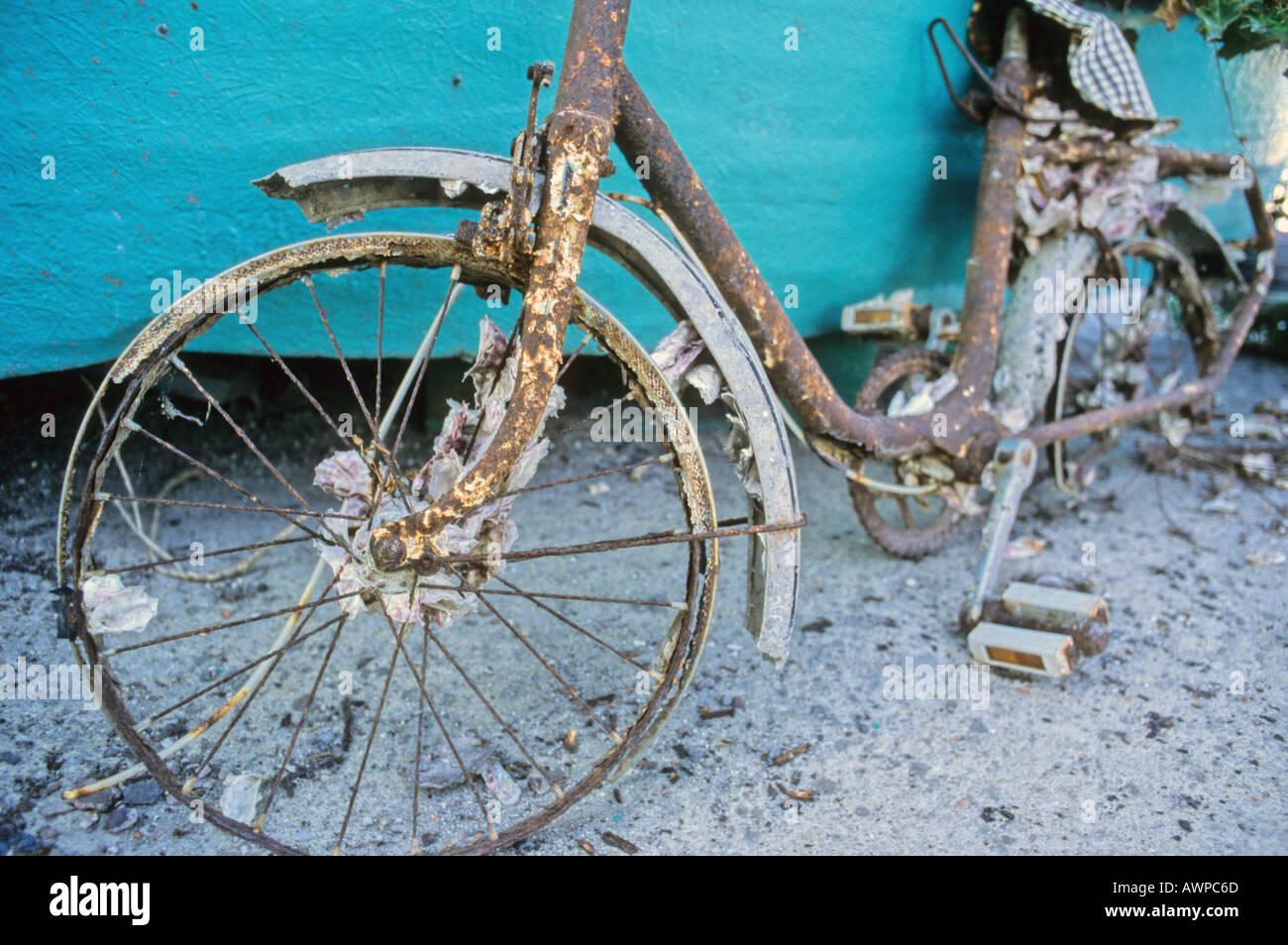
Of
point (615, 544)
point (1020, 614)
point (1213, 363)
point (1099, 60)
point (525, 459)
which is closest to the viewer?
point (615, 544)

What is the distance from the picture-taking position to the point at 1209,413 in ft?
12.7

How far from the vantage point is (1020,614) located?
2545mm

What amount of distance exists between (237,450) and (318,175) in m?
1.83

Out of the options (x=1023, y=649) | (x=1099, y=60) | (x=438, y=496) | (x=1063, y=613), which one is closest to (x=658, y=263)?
(x=438, y=496)

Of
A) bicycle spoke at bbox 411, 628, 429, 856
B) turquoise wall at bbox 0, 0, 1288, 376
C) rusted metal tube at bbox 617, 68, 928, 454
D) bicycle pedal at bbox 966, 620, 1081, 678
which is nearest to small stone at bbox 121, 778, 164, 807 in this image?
bicycle spoke at bbox 411, 628, 429, 856

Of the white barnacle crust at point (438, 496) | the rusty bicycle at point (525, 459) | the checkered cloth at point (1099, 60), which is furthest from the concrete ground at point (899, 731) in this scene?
the checkered cloth at point (1099, 60)

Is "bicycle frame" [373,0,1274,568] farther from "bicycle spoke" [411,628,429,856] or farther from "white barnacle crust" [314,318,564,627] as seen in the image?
"bicycle spoke" [411,628,429,856]

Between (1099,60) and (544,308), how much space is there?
89.4 inches

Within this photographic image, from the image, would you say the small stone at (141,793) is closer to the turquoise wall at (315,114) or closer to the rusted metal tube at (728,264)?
the turquoise wall at (315,114)

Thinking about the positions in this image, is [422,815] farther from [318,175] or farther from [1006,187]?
[1006,187]

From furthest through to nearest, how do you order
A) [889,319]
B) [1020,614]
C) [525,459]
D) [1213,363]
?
[1213,363] < [889,319] < [1020,614] < [525,459]

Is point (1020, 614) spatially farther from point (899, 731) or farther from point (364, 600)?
point (364, 600)

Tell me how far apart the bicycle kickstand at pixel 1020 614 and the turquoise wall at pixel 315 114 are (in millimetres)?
1089

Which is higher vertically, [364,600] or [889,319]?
[889,319]
